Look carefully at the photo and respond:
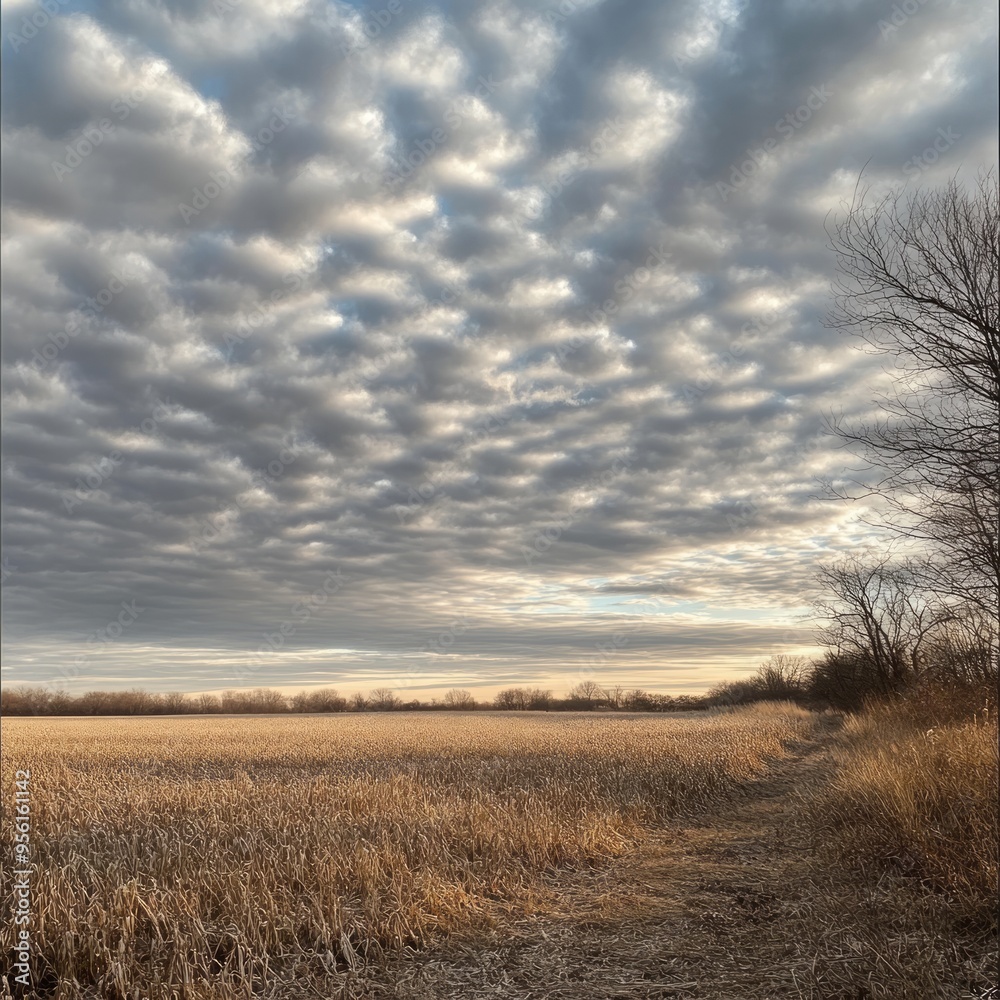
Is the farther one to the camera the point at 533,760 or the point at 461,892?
the point at 533,760

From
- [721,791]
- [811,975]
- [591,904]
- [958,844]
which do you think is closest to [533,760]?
[721,791]

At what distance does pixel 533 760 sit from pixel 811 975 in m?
14.2

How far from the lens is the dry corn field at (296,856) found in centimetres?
613

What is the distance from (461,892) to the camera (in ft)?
25.7

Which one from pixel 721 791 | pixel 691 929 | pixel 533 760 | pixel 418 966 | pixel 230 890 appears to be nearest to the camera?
pixel 418 966

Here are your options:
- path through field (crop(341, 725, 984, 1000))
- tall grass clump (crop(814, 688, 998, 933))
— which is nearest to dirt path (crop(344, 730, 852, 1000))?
path through field (crop(341, 725, 984, 1000))

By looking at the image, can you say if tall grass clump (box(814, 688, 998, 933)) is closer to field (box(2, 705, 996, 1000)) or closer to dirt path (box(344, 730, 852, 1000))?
field (box(2, 705, 996, 1000))

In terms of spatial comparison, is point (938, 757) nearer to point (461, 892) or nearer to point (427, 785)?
point (461, 892)

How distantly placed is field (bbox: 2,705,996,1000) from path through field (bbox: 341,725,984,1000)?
0.03 meters

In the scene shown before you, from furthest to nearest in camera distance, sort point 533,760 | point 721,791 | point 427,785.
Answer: point 533,760
point 721,791
point 427,785

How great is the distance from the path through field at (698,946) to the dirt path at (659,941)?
0.02 metres

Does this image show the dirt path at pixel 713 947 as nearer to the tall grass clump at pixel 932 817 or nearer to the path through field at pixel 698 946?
the path through field at pixel 698 946

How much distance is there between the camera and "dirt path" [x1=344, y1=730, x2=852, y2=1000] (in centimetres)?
619

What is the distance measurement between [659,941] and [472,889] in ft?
7.52
